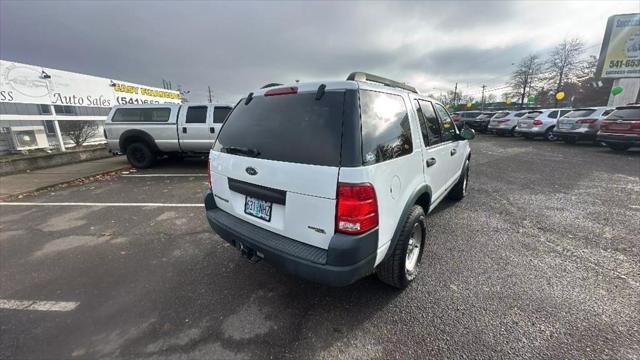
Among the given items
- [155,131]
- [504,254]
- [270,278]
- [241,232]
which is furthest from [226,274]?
[155,131]

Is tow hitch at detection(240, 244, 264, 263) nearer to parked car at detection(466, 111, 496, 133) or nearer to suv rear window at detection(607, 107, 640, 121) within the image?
suv rear window at detection(607, 107, 640, 121)

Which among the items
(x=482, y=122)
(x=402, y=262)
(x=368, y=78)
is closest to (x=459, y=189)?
(x=402, y=262)

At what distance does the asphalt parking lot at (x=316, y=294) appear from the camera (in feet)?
6.40

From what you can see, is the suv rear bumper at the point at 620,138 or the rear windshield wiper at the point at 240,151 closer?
the rear windshield wiper at the point at 240,151

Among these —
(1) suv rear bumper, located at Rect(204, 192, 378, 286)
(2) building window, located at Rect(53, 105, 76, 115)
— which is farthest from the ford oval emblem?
(2) building window, located at Rect(53, 105, 76, 115)

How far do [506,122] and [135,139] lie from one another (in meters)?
19.2

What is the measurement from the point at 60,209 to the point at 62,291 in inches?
127

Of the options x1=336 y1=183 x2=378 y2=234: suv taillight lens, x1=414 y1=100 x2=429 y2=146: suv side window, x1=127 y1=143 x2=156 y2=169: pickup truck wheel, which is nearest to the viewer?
x1=336 y1=183 x2=378 y2=234: suv taillight lens

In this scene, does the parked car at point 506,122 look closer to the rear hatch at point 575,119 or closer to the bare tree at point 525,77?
the rear hatch at point 575,119

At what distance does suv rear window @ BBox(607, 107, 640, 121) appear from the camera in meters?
8.68

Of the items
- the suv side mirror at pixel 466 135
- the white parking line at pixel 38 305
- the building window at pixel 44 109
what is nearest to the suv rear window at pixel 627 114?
the suv side mirror at pixel 466 135

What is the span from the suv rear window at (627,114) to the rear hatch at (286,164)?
40.4 ft

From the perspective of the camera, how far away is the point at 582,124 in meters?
11.3

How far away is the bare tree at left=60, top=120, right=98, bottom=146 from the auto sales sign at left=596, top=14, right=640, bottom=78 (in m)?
33.5
